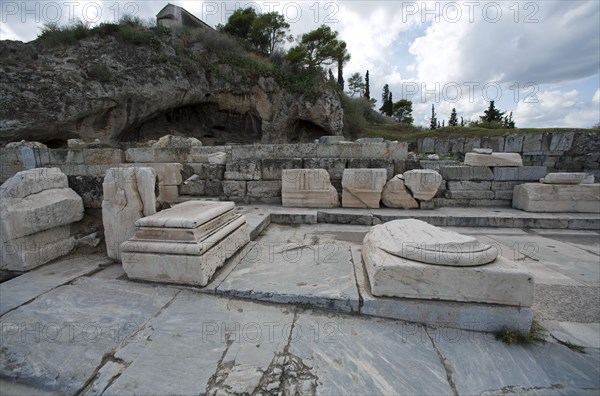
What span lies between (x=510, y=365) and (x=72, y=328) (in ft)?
8.70

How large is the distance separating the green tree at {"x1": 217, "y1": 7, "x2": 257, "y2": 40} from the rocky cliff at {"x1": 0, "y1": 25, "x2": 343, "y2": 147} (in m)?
5.16

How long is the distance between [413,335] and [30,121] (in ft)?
55.2

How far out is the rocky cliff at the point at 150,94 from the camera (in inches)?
462

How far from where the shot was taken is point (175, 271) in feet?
6.76

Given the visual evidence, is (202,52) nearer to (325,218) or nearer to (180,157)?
(180,157)

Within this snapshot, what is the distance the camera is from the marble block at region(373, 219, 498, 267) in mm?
Answer: 1715

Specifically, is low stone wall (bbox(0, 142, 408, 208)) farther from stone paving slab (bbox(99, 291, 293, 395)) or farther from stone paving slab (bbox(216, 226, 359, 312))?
stone paving slab (bbox(99, 291, 293, 395))

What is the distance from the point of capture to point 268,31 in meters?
22.2

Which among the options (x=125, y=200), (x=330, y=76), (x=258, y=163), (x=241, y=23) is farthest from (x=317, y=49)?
(x=125, y=200)

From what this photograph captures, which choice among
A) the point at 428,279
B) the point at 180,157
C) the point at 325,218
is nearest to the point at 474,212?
the point at 325,218

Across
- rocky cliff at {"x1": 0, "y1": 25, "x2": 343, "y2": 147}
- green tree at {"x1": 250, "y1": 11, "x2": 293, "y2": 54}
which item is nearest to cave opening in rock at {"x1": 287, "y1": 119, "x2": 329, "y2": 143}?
rocky cliff at {"x1": 0, "y1": 25, "x2": 343, "y2": 147}

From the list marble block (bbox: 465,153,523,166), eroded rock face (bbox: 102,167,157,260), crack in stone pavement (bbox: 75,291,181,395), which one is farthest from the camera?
marble block (bbox: 465,153,523,166)

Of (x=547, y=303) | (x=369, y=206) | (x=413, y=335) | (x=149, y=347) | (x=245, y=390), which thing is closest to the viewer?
(x=245, y=390)

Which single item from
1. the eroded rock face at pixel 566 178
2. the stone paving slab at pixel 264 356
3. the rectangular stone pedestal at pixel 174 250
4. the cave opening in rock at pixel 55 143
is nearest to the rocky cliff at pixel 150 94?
the cave opening in rock at pixel 55 143
